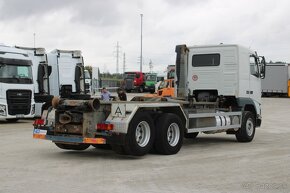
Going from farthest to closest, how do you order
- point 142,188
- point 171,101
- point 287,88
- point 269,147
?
1. point 287,88
2. point 269,147
3. point 171,101
4. point 142,188

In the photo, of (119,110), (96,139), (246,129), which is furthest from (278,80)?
(96,139)

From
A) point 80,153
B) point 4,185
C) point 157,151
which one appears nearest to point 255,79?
point 157,151

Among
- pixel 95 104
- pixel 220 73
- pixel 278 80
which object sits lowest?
pixel 95 104

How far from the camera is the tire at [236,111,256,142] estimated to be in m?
14.2

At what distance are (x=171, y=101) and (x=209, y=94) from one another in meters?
2.89

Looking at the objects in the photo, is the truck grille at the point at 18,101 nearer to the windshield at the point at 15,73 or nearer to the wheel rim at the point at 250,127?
the windshield at the point at 15,73

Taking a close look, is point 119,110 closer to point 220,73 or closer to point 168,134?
point 168,134

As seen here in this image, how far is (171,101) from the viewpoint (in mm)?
11766

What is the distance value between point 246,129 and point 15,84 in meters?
9.74

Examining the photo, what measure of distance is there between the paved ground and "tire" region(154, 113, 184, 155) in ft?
0.67

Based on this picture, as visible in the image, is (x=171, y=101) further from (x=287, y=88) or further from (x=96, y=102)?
(x=287, y=88)

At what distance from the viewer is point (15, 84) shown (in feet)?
64.4

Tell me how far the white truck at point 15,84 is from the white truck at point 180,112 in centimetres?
777

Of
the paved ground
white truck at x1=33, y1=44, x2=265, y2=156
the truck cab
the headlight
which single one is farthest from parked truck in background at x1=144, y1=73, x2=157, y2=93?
the paved ground
